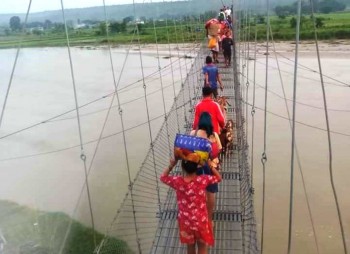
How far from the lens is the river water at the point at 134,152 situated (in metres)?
3.61

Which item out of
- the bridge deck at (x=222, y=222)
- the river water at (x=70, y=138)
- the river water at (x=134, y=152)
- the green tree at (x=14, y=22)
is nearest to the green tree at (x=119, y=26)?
the river water at (x=70, y=138)

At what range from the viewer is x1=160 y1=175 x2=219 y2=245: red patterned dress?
1289mm

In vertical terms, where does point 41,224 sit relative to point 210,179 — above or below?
below

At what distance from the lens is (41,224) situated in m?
3.62

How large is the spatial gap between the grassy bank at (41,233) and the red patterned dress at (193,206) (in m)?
1.15

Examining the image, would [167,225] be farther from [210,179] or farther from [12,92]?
[12,92]

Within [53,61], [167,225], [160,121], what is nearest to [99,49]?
[53,61]

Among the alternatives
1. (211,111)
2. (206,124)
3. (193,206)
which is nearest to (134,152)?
(211,111)

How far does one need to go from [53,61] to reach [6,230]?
46.1ft

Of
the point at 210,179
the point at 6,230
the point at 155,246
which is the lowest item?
the point at 6,230

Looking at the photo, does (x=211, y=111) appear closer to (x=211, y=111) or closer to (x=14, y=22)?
(x=211, y=111)

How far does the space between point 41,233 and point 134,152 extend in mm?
2082

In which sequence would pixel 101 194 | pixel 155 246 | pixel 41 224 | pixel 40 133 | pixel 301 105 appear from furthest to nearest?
pixel 40 133 < pixel 301 105 < pixel 101 194 < pixel 41 224 < pixel 155 246

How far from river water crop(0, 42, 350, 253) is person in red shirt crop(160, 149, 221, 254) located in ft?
5.94
